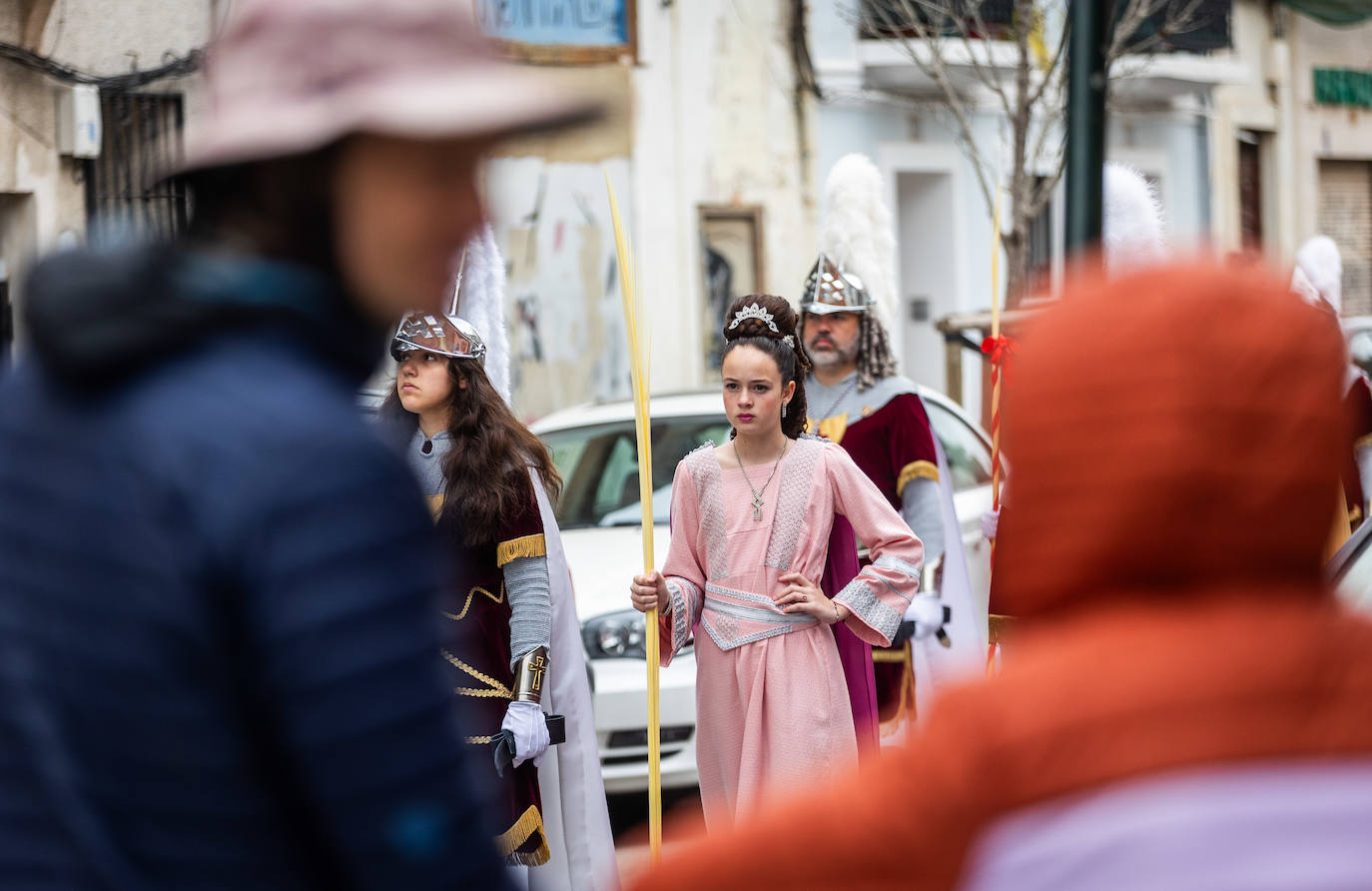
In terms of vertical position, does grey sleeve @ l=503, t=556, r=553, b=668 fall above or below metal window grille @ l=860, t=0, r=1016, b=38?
below

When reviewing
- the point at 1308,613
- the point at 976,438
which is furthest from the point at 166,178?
the point at 976,438

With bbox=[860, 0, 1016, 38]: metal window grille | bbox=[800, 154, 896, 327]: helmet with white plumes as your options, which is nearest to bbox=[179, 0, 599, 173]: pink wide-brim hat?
bbox=[800, 154, 896, 327]: helmet with white plumes

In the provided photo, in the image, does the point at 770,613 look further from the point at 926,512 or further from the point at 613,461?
the point at 613,461

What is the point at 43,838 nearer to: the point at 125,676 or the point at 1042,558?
the point at 125,676

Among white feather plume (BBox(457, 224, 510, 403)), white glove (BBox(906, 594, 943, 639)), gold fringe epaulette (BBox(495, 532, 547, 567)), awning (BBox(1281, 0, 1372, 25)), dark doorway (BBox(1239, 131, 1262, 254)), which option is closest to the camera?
gold fringe epaulette (BBox(495, 532, 547, 567))

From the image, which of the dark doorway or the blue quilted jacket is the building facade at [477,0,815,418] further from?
the blue quilted jacket

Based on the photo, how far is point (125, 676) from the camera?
1.27 metres

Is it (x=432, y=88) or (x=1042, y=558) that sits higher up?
(x=432, y=88)

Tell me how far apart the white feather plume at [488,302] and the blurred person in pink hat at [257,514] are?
3.88m

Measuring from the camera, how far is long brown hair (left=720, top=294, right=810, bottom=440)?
5375 millimetres

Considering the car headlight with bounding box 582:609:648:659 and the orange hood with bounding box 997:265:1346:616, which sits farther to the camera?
Result: the car headlight with bounding box 582:609:648:659

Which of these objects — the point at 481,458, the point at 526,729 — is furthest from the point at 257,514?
the point at 481,458

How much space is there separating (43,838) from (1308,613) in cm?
99

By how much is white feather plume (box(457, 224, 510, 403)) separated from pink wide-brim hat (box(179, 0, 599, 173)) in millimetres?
3870
